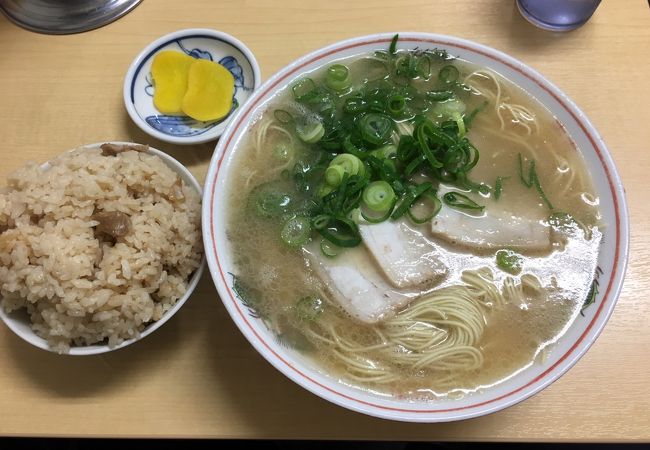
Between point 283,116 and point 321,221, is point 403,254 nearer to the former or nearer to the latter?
point 321,221

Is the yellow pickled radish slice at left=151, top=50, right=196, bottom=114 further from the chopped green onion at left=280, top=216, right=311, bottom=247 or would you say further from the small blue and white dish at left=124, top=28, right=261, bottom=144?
the chopped green onion at left=280, top=216, right=311, bottom=247

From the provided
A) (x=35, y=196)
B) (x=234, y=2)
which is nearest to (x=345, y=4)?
(x=234, y=2)

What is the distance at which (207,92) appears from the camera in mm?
1914

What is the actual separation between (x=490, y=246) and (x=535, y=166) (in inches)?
12.2

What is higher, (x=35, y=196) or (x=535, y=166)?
(x=535, y=166)

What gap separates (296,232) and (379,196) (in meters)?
0.26

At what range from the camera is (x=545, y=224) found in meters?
1.50

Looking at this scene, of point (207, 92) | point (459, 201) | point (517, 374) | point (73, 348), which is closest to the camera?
point (517, 374)

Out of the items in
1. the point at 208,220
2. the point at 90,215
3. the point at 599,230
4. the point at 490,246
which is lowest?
the point at 90,215

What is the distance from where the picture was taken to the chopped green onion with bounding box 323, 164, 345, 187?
1.50m

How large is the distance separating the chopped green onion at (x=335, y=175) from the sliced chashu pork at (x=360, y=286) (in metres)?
0.20

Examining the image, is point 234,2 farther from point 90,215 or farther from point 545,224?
point 545,224

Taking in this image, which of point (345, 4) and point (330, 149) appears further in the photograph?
point (345, 4)

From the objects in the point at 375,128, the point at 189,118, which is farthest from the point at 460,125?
the point at 189,118
